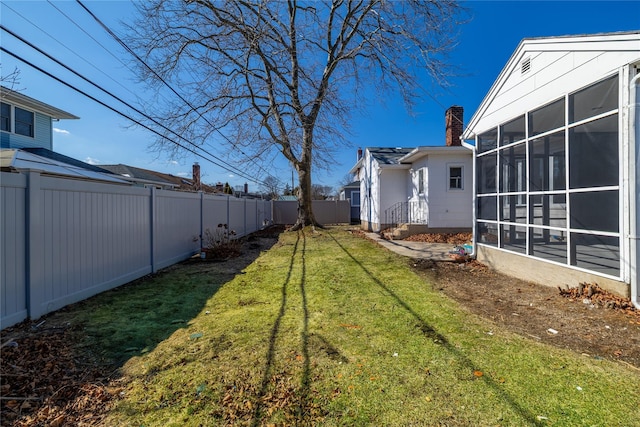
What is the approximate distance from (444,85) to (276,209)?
15.9 m

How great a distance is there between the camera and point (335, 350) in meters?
2.96

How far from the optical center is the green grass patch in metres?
2.05

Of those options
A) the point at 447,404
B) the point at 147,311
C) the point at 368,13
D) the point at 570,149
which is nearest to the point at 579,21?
the point at 570,149

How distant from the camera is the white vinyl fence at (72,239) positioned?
10.9 feet

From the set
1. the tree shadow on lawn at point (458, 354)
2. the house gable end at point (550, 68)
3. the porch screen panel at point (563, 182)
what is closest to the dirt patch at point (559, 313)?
the porch screen panel at point (563, 182)

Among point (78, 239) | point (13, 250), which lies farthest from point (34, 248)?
point (78, 239)

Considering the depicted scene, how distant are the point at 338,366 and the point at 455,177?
436 inches

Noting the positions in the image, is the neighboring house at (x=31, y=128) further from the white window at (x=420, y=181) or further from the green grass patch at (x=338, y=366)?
the white window at (x=420, y=181)

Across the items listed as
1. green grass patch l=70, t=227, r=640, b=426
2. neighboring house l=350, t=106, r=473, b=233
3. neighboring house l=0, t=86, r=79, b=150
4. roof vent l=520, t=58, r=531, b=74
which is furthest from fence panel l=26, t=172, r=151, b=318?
neighboring house l=0, t=86, r=79, b=150

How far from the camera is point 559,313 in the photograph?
13.1 ft

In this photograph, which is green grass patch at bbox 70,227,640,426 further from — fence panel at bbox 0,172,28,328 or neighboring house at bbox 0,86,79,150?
neighboring house at bbox 0,86,79,150

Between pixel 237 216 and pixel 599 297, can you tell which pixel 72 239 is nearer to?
pixel 599 297

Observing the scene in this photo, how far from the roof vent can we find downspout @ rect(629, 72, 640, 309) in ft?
7.29

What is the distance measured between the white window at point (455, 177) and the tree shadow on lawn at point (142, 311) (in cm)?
932
